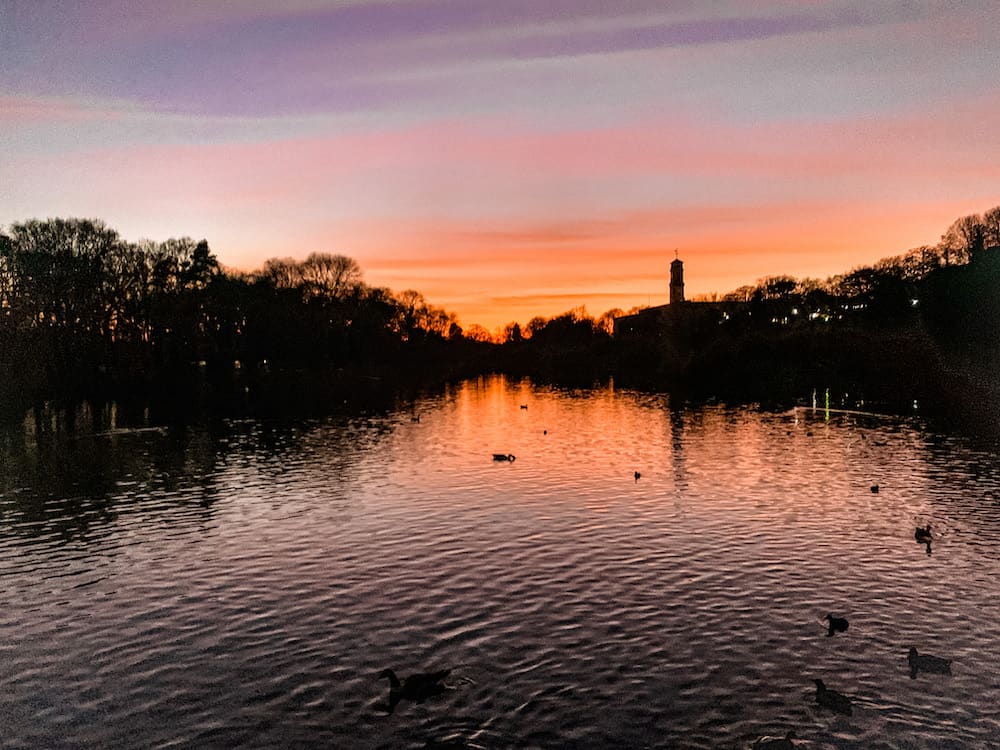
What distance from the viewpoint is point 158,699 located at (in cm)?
1925

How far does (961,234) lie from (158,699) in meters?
172

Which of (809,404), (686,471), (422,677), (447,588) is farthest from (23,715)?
(809,404)

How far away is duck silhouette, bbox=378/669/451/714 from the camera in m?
18.7

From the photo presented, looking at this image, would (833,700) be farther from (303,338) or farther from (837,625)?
(303,338)

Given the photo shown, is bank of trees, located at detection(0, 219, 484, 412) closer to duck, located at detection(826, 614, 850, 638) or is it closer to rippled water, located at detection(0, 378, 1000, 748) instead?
rippled water, located at detection(0, 378, 1000, 748)

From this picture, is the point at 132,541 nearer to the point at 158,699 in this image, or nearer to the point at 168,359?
the point at 158,699

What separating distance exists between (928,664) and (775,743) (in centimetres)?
682

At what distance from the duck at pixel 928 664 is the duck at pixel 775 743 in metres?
6.05

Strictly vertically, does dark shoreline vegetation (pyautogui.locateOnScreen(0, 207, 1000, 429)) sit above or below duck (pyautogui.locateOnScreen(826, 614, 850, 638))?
above

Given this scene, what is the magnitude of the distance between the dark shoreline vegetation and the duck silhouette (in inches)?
2747

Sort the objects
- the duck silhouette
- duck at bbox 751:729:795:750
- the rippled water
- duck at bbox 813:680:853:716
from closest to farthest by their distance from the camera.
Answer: duck at bbox 751:729:795:750
duck at bbox 813:680:853:716
the rippled water
the duck silhouette

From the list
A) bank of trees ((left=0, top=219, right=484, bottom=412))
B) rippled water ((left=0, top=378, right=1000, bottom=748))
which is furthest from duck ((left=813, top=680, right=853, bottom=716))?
bank of trees ((left=0, top=219, right=484, bottom=412))

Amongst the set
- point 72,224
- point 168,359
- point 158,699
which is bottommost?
point 158,699

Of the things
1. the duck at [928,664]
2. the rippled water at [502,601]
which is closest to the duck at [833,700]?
the rippled water at [502,601]
